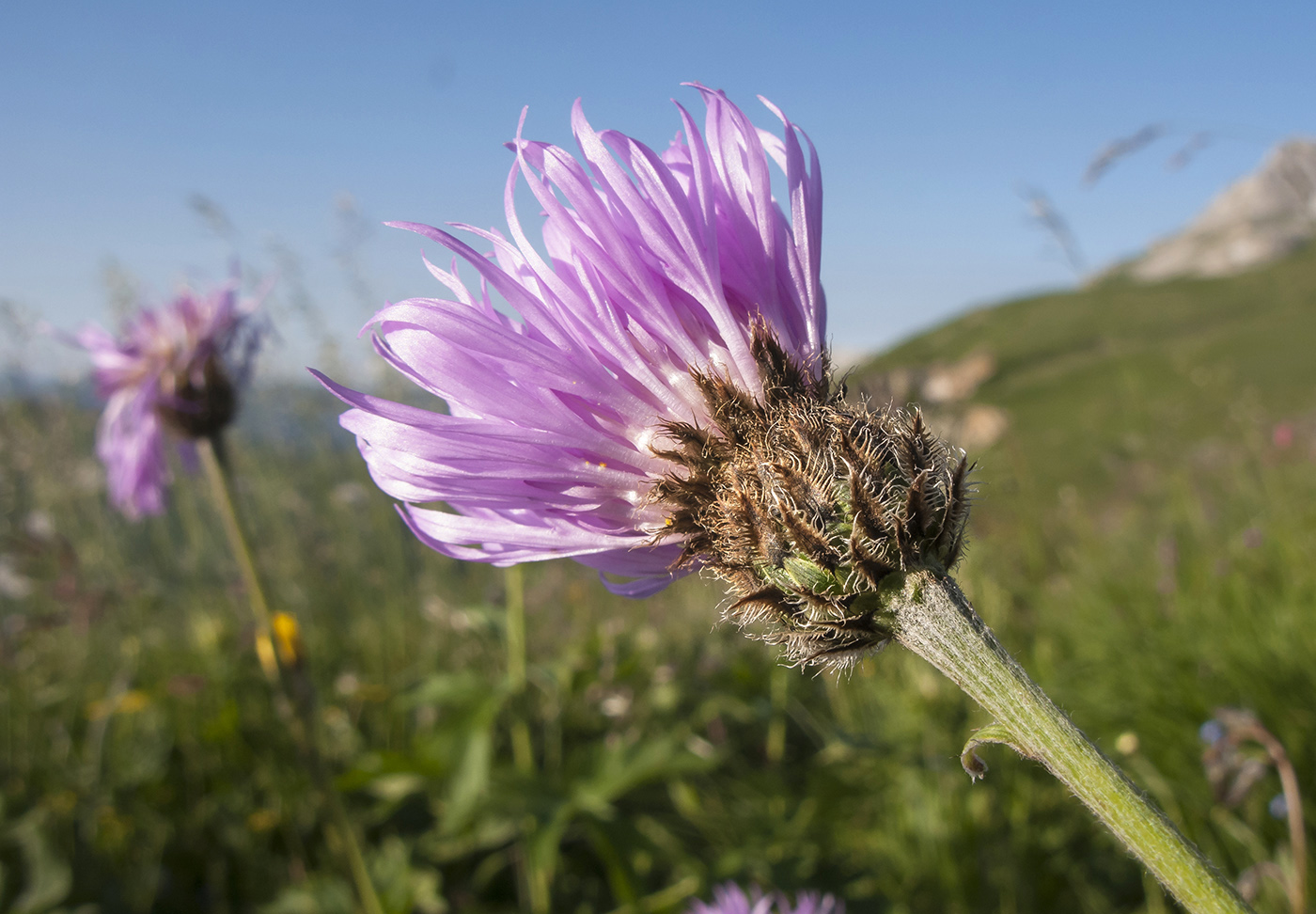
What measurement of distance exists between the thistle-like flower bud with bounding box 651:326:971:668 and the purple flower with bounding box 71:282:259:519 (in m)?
2.68

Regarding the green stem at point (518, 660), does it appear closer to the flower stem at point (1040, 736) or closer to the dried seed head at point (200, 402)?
the dried seed head at point (200, 402)

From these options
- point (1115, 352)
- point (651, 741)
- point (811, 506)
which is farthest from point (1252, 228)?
point (811, 506)

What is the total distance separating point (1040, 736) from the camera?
916 mm

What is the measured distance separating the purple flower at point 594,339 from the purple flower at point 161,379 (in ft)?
7.96

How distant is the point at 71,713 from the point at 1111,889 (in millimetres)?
5197

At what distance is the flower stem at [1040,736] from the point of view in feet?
2.66

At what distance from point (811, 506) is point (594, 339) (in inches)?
15.3

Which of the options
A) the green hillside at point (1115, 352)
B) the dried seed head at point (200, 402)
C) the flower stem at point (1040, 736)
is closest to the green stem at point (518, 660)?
the dried seed head at point (200, 402)

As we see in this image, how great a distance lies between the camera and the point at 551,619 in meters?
6.47

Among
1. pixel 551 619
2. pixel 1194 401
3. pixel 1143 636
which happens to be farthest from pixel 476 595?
pixel 1194 401

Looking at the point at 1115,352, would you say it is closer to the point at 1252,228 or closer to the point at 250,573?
the point at 1252,228

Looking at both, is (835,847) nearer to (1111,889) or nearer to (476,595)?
(1111,889)

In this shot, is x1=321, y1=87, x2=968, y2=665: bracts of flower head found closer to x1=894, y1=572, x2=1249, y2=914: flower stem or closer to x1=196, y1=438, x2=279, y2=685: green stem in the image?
x1=894, y1=572, x2=1249, y2=914: flower stem

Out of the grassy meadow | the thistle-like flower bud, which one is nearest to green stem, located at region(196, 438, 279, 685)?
the grassy meadow
